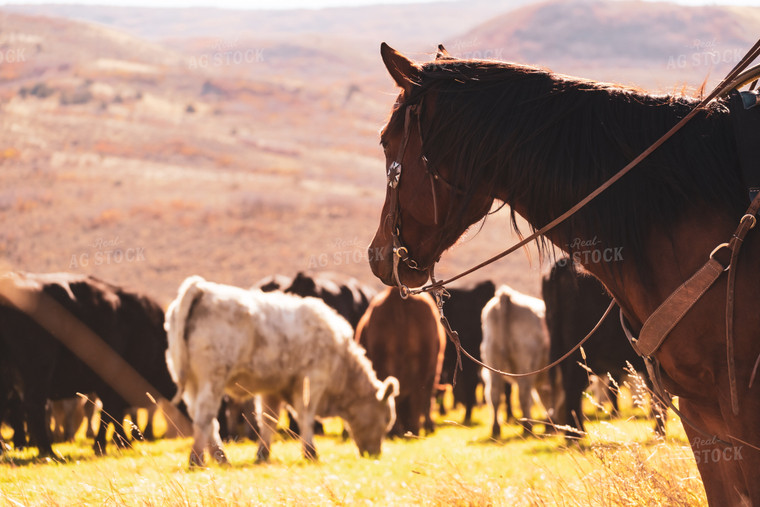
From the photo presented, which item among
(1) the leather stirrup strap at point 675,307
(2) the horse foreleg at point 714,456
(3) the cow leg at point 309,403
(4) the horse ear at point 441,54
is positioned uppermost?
(4) the horse ear at point 441,54

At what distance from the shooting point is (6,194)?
5956cm

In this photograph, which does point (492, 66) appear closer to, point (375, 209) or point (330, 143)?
point (375, 209)

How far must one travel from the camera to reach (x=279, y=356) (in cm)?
1097

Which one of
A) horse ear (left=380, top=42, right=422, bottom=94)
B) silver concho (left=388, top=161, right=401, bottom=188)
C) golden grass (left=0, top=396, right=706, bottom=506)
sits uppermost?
horse ear (left=380, top=42, right=422, bottom=94)

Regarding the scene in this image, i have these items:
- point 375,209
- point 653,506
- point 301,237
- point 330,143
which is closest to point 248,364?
point 653,506

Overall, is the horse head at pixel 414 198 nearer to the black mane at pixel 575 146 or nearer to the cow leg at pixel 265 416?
the black mane at pixel 575 146

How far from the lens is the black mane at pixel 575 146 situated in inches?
124

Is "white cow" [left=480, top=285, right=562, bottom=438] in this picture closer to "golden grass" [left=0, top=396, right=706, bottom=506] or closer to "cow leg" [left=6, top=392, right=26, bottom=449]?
"golden grass" [left=0, top=396, right=706, bottom=506]

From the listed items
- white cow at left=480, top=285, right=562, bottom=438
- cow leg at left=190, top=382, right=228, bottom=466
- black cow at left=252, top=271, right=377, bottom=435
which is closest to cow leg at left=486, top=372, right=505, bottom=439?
white cow at left=480, top=285, right=562, bottom=438

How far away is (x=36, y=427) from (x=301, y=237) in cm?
5186

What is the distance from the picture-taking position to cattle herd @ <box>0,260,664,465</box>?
1038 cm

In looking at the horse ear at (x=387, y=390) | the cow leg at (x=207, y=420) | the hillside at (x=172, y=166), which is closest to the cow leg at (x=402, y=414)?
the horse ear at (x=387, y=390)

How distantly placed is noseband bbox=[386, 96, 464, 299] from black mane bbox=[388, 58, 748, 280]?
4 cm

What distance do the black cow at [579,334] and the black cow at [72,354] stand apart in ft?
20.3
